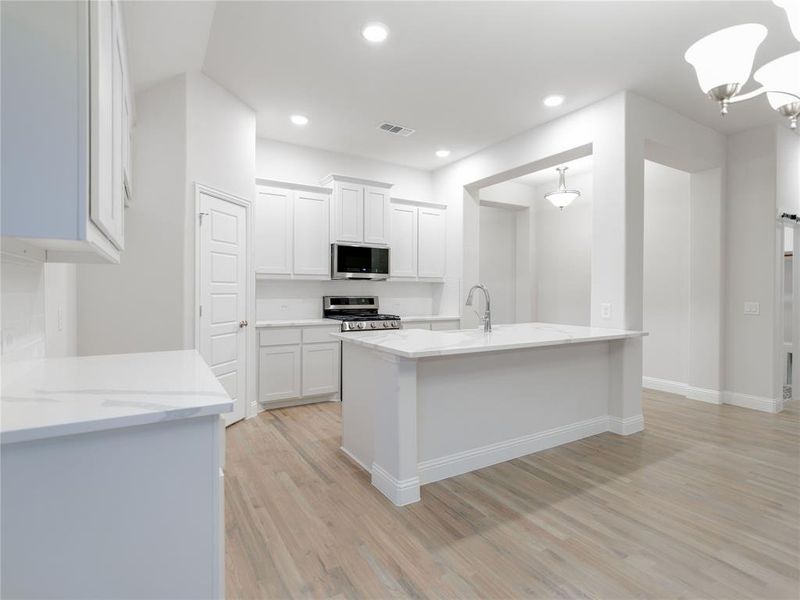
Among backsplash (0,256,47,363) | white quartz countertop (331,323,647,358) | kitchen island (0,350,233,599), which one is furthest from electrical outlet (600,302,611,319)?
backsplash (0,256,47,363)

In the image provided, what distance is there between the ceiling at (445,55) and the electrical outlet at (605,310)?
1.79 m

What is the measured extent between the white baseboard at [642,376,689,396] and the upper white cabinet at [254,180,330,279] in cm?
415

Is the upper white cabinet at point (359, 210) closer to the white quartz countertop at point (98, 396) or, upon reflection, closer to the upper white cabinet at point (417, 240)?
the upper white cabinet at point (417, 240)

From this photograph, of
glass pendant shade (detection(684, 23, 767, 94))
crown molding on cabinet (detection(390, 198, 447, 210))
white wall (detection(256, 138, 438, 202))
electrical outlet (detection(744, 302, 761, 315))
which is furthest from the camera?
crown molding on cabinet (detection(390, 198, 447, 210))

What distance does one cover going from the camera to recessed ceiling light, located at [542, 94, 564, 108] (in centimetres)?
364

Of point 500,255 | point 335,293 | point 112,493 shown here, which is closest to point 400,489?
point 112,493

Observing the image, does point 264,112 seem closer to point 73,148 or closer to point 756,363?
point 73,148

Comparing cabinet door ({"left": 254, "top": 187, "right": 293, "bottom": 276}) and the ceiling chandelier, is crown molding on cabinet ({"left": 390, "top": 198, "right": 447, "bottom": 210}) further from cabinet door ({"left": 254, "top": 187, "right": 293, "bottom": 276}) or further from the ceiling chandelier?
the ceiling chandelier

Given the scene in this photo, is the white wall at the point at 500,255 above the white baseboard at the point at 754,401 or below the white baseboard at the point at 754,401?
above

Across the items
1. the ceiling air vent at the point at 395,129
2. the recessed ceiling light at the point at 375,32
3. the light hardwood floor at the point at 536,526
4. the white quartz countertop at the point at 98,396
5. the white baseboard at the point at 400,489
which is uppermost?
the ceiling air vent at the point at 395,129

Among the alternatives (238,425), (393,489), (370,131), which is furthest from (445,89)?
(238,425)

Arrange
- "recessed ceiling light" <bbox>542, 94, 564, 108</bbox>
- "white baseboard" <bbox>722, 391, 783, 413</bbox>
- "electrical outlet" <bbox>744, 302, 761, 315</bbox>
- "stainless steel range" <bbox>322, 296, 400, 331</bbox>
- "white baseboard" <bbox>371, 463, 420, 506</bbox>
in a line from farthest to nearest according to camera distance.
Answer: "stainless steel range" <bbox>322, 296, 400, 331</bbox>, "electrical outlet" <bbox>744, 302, 761, 315</bbox>, "white baseboard" <bbox>722, 391, 783, 413</bbox>, "recessed ceiling light" <bbox>542, 94, 564, 108</bbox>, "white baseboard" <bbox>371, 463, 420, 506</bbox>

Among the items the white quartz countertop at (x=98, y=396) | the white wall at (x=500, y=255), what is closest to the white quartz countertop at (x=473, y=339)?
the white quartz countertop at (x=98, y=396)

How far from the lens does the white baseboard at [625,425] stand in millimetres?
3453
